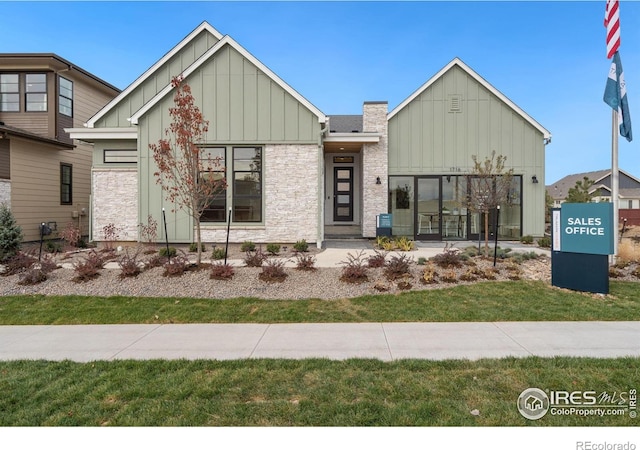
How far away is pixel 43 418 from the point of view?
3246 mm

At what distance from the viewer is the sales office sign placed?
23.2ft

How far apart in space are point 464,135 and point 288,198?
798 cm

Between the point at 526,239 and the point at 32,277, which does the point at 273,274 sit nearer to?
the point at 32,277

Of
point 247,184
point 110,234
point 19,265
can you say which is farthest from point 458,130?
point 19,265

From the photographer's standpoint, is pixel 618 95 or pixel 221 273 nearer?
pixel 221 273

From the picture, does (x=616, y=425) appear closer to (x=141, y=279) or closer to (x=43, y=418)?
(x=43, y=418)

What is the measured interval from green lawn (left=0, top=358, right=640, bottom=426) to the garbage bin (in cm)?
1001

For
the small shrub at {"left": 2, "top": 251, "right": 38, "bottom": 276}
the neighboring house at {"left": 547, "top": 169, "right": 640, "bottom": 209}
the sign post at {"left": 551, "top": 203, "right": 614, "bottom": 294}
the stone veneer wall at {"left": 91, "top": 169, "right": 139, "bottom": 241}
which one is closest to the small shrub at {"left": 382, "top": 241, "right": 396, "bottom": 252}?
the sign post at {"left": 551, "top": 203, "right": 614, "bottom": 294}

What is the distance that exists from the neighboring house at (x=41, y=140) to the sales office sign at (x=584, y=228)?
18.7 metres

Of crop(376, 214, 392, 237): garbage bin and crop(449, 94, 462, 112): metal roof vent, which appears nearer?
crop(376, 214, 392, 237): garbage bin

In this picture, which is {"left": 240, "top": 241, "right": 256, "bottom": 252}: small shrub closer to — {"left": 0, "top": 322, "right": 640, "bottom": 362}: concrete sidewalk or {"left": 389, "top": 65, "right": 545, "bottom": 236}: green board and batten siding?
{"left": 0, "top": 322, "right": 640, "bottom": 362}: concrete sidewalk

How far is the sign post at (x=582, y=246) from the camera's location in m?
7.14

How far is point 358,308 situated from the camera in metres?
6.78
